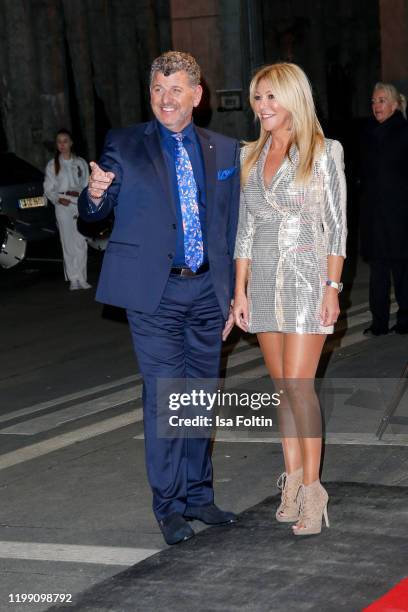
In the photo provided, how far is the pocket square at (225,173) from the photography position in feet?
18.3

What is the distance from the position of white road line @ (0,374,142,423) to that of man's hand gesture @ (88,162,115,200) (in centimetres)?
343

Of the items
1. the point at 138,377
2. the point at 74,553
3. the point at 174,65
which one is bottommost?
the point at 138,377

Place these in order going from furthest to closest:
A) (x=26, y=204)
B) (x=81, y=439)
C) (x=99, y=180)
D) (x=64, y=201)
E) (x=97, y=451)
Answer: (x=26, y=204) < (x=64, y=201) < (x=81, y=439) < (x=97, y=451) < (x=99, y=180)

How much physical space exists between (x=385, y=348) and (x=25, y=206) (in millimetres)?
9235

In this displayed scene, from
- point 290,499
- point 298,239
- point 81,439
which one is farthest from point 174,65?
point 81,439

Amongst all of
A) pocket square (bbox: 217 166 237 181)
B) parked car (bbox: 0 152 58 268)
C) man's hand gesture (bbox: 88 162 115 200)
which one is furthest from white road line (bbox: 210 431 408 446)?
parked car (bbox: 0 152 58 268)

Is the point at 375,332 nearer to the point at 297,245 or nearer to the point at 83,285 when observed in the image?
the point at 297,245

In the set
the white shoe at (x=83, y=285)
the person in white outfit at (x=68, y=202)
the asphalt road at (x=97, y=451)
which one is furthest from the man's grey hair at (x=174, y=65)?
the white shoe at (x=83, y=285)

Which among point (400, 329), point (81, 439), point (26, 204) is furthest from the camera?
point (26, 204)

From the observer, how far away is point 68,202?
14664mm

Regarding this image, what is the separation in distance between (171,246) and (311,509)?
129 cm

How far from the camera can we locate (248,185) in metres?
5.52

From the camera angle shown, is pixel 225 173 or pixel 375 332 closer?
pixel 225 173

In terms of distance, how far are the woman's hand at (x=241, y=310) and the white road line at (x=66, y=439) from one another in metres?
2.09
